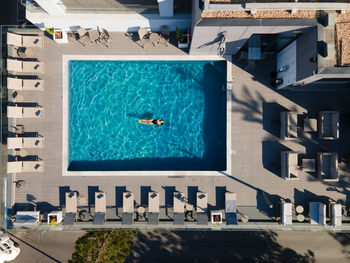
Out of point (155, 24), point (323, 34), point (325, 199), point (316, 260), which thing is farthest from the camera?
point (316, 260)

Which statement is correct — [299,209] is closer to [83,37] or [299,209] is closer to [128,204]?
[128,204]

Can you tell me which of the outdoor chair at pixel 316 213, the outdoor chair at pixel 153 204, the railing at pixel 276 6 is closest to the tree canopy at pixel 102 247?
the outdoor chair at pixel 153 204

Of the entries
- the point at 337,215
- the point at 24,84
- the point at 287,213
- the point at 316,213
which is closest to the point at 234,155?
the point at 287,213

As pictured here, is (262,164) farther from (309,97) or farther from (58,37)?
(58,37)

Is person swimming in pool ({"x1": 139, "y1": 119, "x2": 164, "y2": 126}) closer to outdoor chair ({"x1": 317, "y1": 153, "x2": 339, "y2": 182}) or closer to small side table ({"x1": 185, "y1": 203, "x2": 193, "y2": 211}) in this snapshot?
small side table ({"x1": 185, "y1": 203, "x2": 193, "y2": 211})

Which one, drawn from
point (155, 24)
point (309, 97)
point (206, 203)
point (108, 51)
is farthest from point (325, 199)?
point (108, 51)

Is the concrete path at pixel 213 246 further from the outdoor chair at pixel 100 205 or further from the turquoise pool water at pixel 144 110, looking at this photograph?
the turquoise pool water at pixel 144 110

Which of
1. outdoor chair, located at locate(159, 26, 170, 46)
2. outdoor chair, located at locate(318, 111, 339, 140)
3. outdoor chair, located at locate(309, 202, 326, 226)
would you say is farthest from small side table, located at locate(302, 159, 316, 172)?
outdoor chair, located at locate(159, 26, 170, 46)
